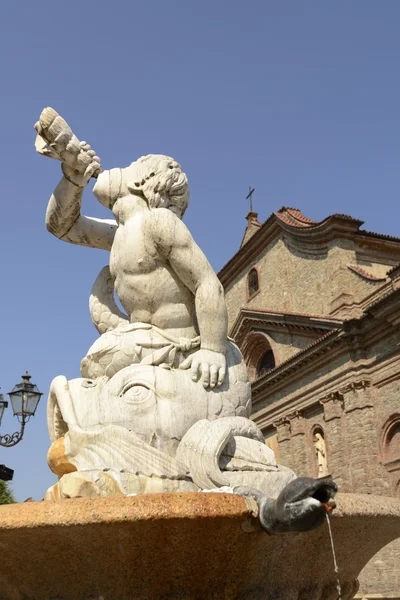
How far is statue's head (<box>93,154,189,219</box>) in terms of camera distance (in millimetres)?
3434

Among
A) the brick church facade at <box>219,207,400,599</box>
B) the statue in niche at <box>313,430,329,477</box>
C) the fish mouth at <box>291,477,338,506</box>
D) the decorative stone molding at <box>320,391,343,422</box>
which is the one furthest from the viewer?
the statue in niche at <box>313,430,329,477</box>

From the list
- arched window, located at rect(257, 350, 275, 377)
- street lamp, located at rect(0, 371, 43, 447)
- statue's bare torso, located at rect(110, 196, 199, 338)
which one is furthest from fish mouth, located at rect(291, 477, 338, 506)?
arched window, located at rect(257, 350, 275, 377)

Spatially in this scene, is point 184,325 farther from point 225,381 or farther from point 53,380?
point 53,380

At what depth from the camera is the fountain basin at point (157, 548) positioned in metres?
1.93

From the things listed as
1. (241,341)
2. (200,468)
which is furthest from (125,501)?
(241,341)

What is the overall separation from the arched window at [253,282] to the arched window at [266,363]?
3.72m

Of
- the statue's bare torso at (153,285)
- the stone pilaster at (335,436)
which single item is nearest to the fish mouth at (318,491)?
the statue's bare torso at (153,285)

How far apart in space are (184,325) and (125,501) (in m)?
1.49

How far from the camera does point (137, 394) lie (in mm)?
2857

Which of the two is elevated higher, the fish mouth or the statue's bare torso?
the statue's bare torso

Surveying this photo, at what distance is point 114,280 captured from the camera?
363 centimetres

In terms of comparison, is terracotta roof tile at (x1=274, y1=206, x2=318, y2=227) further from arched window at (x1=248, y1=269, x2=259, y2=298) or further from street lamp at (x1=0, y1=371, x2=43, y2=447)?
street lamp at (x1=0, y1=371, x2=43, y2=447)

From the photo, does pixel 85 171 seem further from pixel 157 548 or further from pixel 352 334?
pixel 352 334

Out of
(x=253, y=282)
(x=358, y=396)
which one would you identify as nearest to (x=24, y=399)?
(x=358, y=396)
